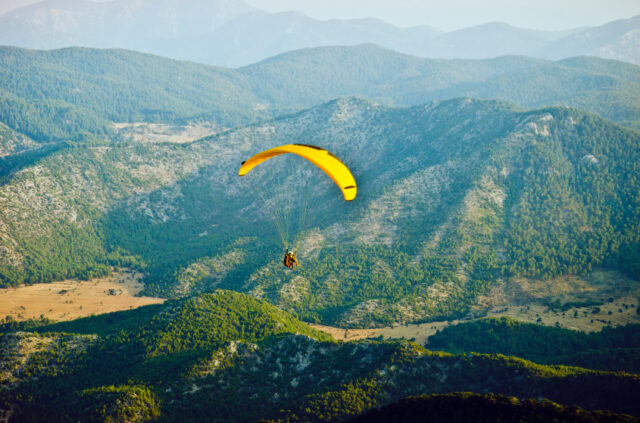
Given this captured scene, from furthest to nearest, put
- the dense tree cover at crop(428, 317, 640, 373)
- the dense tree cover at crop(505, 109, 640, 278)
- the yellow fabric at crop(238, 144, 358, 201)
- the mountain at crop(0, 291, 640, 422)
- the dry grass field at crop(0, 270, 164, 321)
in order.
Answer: the dense tree cover at crop(505, 109, 640, 278), the dry grass field at crop(0, 270, 164, 321), the dense tree cover at crop(428, 317, 640, 373), the mountain at crop(0, 291, 640, 422), the yellow fabric at crop(238, 144, 358, 201)

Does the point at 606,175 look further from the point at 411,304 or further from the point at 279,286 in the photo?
the point at 279,286

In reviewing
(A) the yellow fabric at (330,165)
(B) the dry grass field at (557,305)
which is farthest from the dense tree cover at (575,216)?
(A) the yellow fabric at (330,165)

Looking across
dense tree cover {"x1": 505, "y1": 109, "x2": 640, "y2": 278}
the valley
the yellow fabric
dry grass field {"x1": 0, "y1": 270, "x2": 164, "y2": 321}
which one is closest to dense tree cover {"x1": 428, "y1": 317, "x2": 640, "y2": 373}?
the valley

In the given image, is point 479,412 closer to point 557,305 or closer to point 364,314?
point 364,314

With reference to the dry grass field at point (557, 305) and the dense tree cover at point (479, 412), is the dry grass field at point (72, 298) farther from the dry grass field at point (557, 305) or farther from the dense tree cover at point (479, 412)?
the dense tree cover at point (479, 412)

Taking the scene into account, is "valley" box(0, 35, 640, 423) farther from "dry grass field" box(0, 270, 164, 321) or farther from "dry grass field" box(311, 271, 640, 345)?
"dry grass field" box(0, 270, 164, 321)

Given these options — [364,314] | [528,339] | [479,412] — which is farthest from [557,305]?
[479,412]
